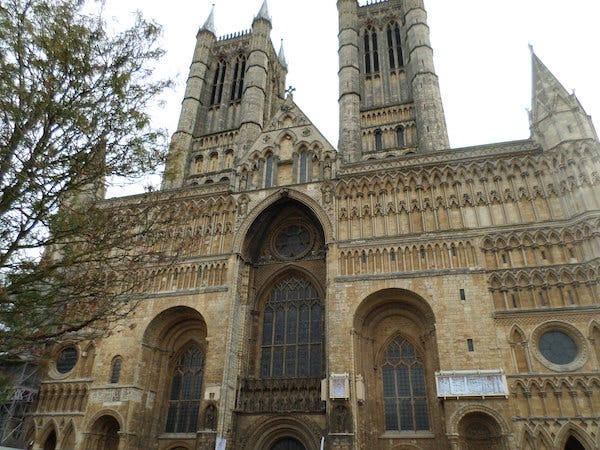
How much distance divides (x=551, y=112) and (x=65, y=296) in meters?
20.6

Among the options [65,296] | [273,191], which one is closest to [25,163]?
[65,296]

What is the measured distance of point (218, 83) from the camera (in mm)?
39375

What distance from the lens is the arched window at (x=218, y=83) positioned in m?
38.5

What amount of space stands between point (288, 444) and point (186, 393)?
5.89 meters

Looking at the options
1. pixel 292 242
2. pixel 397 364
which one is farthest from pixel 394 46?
pixel 397 364

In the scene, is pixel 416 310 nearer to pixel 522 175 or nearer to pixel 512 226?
pixel 512 226

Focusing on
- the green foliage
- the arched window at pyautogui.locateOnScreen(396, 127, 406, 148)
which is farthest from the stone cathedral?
the arched window at pyautogui.locateOnScreen(396, 127, 406, 148)

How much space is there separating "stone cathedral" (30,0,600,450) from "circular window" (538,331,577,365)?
0.06 meters

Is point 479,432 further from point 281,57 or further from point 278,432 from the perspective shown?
point 281,57

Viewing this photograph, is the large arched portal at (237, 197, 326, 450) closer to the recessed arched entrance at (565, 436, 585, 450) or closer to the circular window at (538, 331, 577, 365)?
the circular window at (538, 331, 577, 365)

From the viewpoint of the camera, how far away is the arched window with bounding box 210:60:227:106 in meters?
38.5

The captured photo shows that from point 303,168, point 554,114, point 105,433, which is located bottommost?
point 105,433

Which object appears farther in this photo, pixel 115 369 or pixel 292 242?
pixel 292 242

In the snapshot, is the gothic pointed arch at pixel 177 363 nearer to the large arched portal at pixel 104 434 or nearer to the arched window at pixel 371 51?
the large arched portal at pixel 104 434
